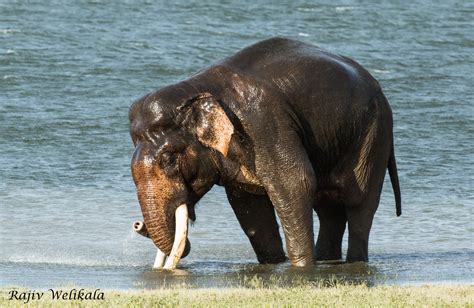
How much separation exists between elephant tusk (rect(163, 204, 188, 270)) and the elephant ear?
2.11 feet

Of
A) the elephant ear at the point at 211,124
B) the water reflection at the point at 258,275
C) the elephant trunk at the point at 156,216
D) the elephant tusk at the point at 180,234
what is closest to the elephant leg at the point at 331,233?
the water reflection at the point at 258,275

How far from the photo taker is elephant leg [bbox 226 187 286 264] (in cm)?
1435

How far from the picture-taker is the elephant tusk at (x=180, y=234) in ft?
42.9

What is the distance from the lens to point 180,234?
13062 millimetres

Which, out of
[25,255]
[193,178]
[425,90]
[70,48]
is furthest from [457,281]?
[70,48]

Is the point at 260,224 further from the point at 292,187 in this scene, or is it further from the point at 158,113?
the point at 158,113

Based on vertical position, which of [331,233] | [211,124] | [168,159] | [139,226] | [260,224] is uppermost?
[211,124]

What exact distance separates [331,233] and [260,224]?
2.96ft

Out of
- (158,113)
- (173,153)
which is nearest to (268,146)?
(173,153)

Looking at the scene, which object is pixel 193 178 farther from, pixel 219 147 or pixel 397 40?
pixel 397 40

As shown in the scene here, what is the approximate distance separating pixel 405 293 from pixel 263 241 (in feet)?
11.0

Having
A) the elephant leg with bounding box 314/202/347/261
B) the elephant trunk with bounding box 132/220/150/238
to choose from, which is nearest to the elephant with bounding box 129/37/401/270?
the elephant trunk with bounding box 132/220/150/238

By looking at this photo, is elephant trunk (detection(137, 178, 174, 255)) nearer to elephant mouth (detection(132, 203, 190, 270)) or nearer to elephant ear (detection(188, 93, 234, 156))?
elephant mouth (detection(132, 203, 190, 270))

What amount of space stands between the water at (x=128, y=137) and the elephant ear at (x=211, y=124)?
1237 millimetres
